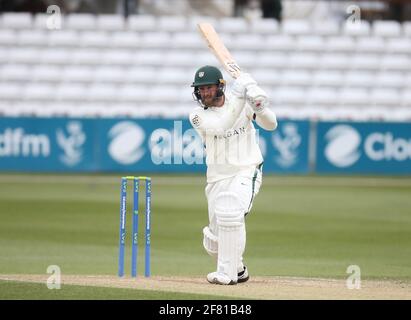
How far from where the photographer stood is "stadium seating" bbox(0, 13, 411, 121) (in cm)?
2286

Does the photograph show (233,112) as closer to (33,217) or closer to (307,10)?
(33,217)

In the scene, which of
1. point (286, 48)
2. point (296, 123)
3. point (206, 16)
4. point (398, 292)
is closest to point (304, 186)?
point (296, 123)

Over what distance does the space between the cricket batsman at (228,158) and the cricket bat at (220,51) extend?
197mm

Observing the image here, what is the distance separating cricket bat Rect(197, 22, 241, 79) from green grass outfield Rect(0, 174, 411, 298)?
2.15m

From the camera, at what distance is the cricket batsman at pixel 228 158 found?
7.88 meters

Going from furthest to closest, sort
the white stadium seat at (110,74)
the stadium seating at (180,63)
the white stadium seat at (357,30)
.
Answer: the white stadium seat at (357,30), the white stadium seat at (110,74), the stadium seating at (180,63)

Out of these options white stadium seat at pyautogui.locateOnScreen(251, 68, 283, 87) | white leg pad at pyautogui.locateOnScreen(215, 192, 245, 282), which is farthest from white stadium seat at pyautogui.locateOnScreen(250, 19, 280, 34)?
white leg pad at pyautogui.locateOnScreen(215, 192, 245, 282)

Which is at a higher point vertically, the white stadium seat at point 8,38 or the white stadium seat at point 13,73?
the white stadium seat at point 8,38

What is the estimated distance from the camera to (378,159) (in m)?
21.0

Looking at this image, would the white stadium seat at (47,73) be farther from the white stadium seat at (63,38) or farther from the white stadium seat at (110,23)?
the white stadium seat at (110,23)

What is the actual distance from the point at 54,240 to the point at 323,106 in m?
12.3

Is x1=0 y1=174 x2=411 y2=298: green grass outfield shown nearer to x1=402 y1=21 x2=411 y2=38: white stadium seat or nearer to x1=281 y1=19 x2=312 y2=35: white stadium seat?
x1=281 y1=19 x2=312 y2=35: white stadium seat

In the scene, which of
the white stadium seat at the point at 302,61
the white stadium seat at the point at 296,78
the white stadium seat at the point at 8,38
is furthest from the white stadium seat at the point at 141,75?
the white stadium seat at the point at 302,61

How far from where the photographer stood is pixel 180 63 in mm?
23344
